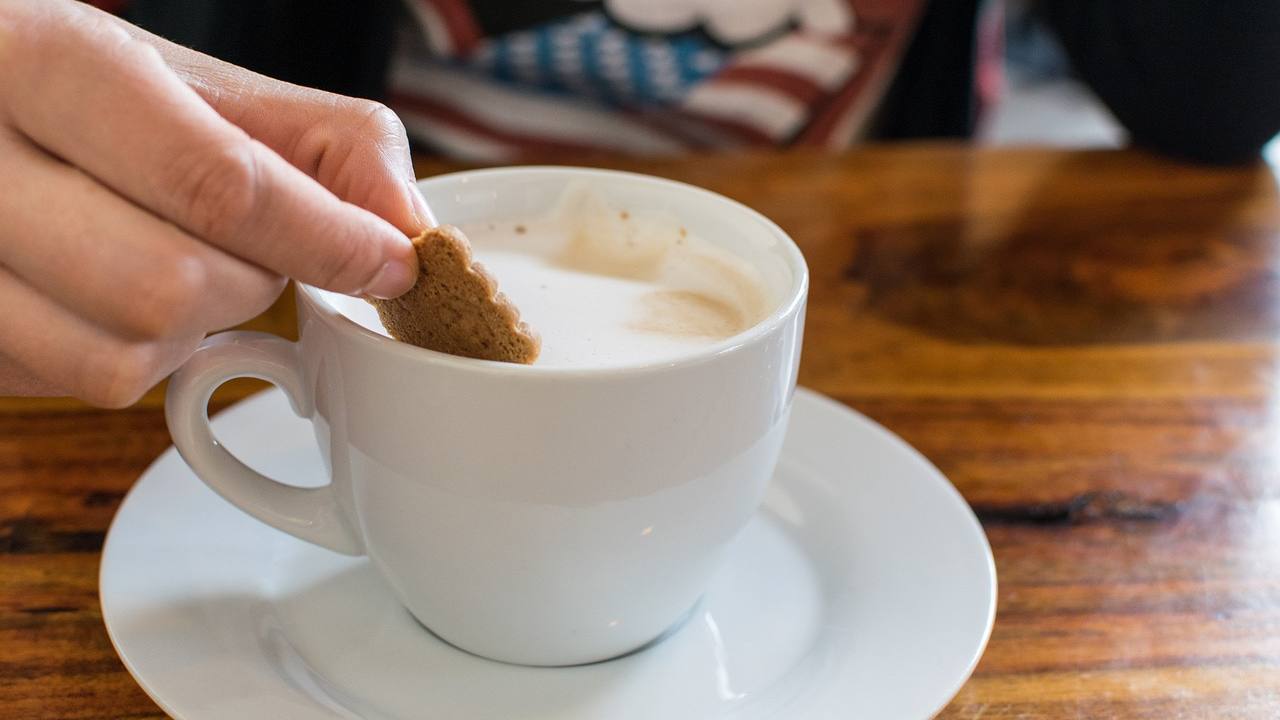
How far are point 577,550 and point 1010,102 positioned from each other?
343cm

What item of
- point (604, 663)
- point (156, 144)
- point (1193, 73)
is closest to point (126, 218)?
point (156, 144)

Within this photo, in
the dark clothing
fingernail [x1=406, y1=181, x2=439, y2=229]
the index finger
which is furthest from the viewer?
the dark clothing

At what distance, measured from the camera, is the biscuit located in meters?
0.46

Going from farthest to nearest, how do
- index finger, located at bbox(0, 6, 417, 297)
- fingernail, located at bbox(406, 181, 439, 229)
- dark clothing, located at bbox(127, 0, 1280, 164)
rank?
dark clothing, located at bbox(127, 0, 1280, 164) < fingernail, located at bbox(406, 181, 439, 229) < index finger, located at bbox(0, 6, 417, 297)

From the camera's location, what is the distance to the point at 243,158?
1.32ft

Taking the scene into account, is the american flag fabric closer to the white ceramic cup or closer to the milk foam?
the milk foam

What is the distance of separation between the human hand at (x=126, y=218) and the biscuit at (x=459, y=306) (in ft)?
0.05

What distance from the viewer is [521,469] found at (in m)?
0.46

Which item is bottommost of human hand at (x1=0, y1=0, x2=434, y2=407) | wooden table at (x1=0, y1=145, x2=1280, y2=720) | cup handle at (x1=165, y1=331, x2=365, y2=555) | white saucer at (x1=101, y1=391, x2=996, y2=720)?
wooden table at (x1=0, y1=145, x2=1280, y2=720)

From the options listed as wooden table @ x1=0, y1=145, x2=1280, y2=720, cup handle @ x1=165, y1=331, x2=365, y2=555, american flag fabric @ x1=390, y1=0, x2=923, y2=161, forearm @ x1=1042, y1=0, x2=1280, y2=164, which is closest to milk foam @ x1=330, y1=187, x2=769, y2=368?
cup handle @ x1=165, y1=331, x2=365, y2=555

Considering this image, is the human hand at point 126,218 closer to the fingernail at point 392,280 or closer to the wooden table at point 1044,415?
the fingernail at point 392,280

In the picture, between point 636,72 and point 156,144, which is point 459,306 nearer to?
point 156,144

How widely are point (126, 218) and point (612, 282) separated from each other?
30 centimetres

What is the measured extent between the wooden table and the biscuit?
8.3 inches
